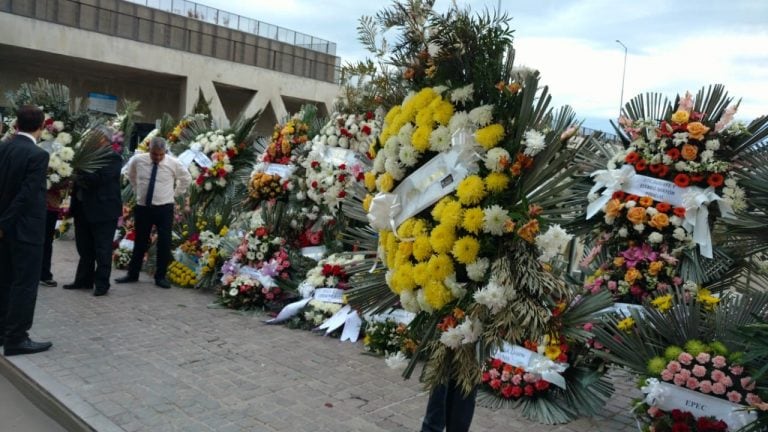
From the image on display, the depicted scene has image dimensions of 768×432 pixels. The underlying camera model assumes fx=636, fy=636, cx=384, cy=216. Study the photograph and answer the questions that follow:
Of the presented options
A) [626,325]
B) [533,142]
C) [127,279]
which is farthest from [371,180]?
[127,279]

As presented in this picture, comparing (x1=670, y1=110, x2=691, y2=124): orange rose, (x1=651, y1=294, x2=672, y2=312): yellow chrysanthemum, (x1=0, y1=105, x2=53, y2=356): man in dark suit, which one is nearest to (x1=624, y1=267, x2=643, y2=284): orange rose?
(x1=651, y1=294, x2=672, y2=312): yellow chrysanthemum

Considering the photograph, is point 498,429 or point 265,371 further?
point 265,371

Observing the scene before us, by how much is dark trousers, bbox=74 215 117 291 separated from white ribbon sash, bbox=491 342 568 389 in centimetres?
501

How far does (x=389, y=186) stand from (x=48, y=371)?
10.9ft

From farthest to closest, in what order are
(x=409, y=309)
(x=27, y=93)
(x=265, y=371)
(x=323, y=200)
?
(x=27, y=93), (x=323, y=200), (x=265, y=371), (x=409, y=309)

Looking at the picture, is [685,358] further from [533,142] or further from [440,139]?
[440,139]

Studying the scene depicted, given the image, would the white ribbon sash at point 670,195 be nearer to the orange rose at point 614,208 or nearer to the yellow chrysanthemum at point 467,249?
the orange rose at point 614,208

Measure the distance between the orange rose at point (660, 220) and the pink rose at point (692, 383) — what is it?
4.68 ft

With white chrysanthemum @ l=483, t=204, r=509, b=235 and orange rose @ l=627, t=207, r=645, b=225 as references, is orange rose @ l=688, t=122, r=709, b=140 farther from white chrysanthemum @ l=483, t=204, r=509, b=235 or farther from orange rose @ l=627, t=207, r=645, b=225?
white chrysanthemum @ l=483, t=204, r=509, b=235

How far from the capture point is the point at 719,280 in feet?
15.4

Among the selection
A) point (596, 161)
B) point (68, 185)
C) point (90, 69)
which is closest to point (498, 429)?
point (596, 161)

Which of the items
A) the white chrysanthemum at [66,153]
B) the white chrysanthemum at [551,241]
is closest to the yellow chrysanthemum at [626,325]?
the white chrysanthemum at [551,241]

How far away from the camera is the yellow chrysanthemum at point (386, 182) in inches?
134

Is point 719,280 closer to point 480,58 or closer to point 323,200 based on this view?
point 480,58
